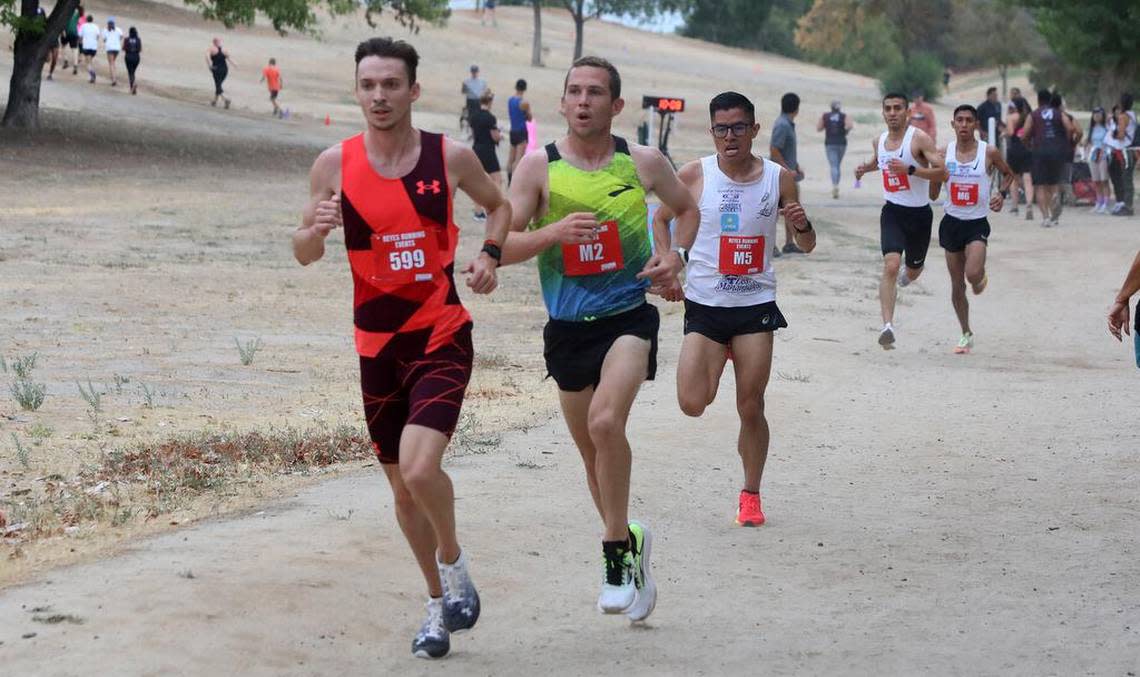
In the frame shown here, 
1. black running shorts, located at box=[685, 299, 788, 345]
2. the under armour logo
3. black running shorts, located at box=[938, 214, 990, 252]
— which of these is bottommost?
black running shorts, located at box=[938, 214, 990, 252]

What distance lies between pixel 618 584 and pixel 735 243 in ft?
7.75

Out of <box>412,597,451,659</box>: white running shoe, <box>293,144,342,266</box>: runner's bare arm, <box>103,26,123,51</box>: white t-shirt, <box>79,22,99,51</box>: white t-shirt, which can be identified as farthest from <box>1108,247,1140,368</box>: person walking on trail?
<box>79,22,99,51</box>: white t-shirt

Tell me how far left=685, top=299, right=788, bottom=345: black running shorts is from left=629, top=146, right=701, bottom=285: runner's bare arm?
93 cm

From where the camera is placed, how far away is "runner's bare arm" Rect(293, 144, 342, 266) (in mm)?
5723

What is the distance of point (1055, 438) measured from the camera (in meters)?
10.6

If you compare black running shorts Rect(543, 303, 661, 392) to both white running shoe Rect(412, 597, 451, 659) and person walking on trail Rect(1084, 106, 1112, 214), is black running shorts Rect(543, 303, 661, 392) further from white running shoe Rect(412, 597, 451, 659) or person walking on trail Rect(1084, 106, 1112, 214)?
person walking on trail Rect(1084, 106, 1112, 214)

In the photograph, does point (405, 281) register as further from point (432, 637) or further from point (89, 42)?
point (89, 42)

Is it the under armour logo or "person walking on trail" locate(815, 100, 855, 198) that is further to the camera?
"person walking on trail" locate(815, 100, 855, 198)

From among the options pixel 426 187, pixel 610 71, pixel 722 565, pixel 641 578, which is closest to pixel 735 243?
pixel 722 565

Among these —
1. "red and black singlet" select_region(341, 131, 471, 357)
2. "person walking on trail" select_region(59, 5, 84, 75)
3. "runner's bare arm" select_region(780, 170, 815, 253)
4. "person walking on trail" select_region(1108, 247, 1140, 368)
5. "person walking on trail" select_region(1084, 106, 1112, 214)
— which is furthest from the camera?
"person walking on trail" select_region(59, 5, 84, 75)

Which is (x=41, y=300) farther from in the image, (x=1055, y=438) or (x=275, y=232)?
(x=1055, y=438)

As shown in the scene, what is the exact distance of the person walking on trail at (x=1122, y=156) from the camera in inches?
1148

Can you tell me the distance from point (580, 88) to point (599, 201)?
45 centimetres

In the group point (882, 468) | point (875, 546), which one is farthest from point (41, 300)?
point (875, 546)
